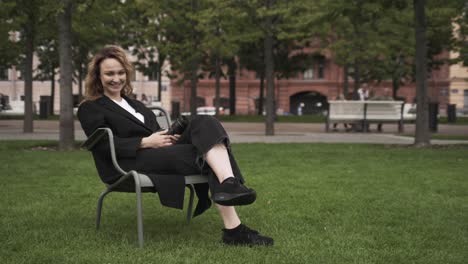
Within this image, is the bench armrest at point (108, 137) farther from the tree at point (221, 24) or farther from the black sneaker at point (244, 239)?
the tree at point (221, 24)

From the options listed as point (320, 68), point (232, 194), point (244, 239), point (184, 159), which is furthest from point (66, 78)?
point (320, 68)

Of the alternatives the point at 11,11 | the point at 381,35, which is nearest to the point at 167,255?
the point at 11,11

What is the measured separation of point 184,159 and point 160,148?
20 cm

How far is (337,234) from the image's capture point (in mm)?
5215

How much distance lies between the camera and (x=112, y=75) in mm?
5207

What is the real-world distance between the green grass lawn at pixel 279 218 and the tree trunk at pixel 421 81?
3478 mm

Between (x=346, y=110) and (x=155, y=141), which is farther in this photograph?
(x=346, y=110)

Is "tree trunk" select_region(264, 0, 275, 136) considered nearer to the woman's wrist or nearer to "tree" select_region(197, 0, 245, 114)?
"tree" select_region(197, 0, 245, 114)

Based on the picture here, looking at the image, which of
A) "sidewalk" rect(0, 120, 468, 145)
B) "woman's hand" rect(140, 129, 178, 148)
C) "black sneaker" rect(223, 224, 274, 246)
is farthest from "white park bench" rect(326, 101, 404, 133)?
"black sneaker" rect(223, 224, 274, 246)

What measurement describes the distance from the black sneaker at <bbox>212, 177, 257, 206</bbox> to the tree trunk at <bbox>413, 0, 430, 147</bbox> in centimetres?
1007

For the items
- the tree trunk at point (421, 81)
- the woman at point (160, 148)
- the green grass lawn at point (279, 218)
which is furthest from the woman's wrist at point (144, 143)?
the tree trunk at point (421, 81)

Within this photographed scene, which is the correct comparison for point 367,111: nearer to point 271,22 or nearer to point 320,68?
point 271,22

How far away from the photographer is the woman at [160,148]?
4.69 meters

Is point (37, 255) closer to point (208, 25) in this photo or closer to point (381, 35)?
point (208, 25)
